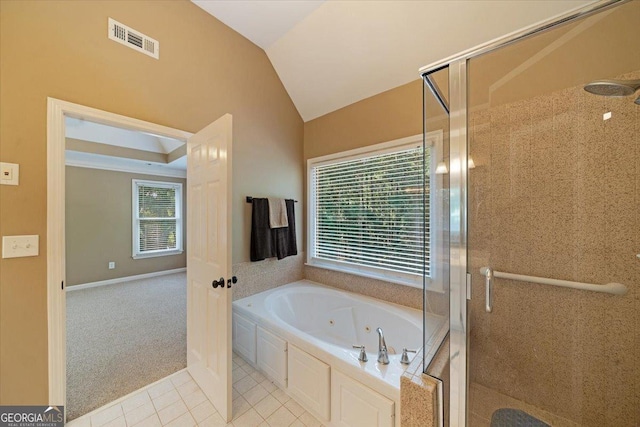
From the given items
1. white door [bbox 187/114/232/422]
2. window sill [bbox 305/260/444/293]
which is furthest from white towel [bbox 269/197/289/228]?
white door [bbox 187/114/232/422]

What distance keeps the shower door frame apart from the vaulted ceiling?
0.80 metres

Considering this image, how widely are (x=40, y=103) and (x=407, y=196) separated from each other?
262 cm

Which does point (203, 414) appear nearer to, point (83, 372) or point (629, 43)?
point (83, 372)

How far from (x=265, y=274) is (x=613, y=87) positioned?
2.89 metres

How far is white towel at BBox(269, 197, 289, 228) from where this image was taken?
8.41 feet

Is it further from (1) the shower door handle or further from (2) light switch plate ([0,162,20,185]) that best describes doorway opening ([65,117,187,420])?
(1) the shower door handle

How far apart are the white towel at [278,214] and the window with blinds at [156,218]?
372cm

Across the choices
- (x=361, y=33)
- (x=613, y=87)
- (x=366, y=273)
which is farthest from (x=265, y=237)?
(x=613, y=87)

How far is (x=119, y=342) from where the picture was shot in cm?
241

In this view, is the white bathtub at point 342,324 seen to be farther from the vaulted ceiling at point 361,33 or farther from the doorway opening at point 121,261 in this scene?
the vaulted ceiling at point 361,33

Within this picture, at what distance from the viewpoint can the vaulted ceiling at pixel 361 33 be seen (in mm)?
1582

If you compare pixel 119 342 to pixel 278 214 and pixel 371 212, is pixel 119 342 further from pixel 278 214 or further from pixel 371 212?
pixel 371 212

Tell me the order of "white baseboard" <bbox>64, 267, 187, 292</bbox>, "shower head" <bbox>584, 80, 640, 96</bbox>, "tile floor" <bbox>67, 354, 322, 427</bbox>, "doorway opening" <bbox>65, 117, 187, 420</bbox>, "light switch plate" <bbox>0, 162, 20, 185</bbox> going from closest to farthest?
"shower head" <bbox>584, 80, 640, 96</bbox> → "light switch plate" <bbox>0, 162, 20, 185</bbox> → "tile floor" <bbox>67, 354, 322, 427</bbox> → "doorway opening" <bbox>65, 117, 187, 420</bbox> → "white baseboard" <bbox>64, 267, 187, 292</bbox>

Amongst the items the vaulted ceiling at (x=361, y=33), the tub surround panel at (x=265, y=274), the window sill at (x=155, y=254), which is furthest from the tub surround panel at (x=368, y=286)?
the window sill at (x=155, y=254)
